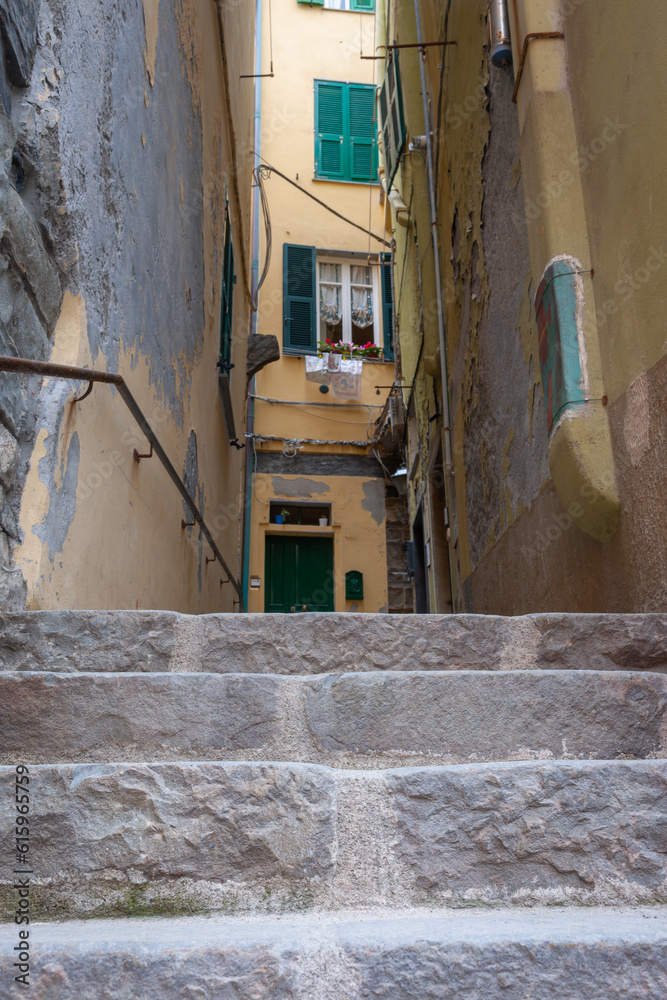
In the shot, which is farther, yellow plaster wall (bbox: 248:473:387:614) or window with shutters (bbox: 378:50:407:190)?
yellow plaster wall (bbox: 248:473:387:614)

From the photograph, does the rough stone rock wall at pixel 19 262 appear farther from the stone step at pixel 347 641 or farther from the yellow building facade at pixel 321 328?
the yellow building facade at pixel 321 328

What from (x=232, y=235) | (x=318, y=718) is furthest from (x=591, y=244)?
(x=232, y=235)

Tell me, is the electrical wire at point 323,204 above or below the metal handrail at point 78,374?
above

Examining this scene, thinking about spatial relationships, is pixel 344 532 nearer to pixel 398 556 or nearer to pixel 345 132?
pixel 398 556

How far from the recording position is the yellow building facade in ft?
31.0

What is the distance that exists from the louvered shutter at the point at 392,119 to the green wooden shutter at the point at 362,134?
201cm

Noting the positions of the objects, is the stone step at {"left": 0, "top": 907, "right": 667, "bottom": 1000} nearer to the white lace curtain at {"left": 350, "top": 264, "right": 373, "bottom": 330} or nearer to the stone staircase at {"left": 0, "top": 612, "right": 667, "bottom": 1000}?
the stone staircase at {"left": 0, "top": 612, "right": 667, "bottom": 1000}

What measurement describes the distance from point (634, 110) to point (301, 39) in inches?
407

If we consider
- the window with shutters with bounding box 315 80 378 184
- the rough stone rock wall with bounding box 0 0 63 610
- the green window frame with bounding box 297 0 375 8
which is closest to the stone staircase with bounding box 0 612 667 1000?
the rough stone rock wall with bounding box 0 0 63 610

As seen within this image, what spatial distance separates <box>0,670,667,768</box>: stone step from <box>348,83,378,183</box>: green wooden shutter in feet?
33.6

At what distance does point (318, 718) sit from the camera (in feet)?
4.91

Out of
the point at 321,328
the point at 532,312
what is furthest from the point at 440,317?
the point at 321,328

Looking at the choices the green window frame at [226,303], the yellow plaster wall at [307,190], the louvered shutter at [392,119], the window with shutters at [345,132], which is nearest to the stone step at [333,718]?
the green window frame at [226,303]

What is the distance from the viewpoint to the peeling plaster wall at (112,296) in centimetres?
202
